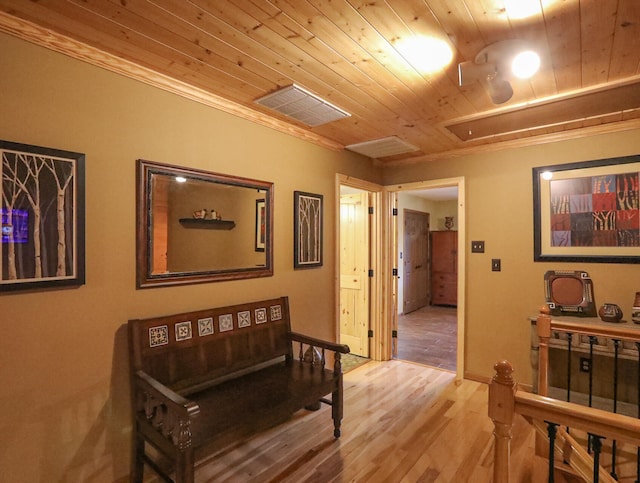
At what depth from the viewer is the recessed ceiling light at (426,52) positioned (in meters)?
1.75

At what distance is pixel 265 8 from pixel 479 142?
2593 millimetres

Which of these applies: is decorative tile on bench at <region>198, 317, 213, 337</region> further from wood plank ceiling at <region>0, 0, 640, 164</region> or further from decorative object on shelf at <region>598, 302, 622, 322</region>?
decorative object on shelf at <region>598, 302, 622, 322</region>

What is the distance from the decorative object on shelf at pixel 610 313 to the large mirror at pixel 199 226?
259 centimetres

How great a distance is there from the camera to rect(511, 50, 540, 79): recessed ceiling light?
1.73 m

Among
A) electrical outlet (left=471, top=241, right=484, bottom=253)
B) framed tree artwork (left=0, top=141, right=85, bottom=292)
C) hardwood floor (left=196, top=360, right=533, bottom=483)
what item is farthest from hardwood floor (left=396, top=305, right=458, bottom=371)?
framed tree artwork (left=0, top=141, right=85, bottom=292)

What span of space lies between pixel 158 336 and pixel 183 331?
153 mm

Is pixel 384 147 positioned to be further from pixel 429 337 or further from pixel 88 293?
pixel 429 337

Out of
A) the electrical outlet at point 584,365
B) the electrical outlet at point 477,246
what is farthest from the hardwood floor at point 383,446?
the electrical outlet at point 477,246

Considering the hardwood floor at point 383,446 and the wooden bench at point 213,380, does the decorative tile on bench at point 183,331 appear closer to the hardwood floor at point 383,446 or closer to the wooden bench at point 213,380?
the wooden bench at point 213,380

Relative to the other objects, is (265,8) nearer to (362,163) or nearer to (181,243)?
(181,243)

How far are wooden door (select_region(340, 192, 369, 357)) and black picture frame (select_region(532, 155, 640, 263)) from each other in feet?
5.79

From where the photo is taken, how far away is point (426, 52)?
72.6 inches

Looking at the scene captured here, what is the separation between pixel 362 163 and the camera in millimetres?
3867

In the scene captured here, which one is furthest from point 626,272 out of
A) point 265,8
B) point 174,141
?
point 174,141
